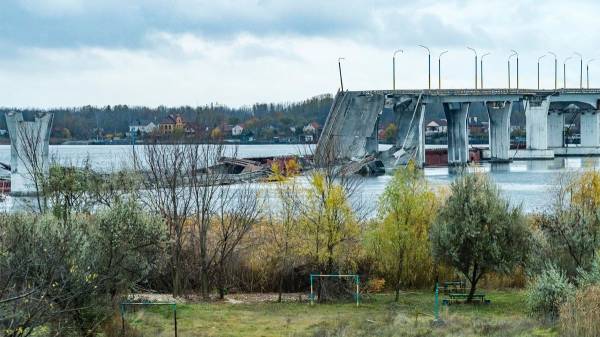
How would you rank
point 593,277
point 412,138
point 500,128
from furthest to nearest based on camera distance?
1. point 500,128
2. point 412,138
3. point 593,277

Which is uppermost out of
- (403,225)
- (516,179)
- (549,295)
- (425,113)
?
(425,113)

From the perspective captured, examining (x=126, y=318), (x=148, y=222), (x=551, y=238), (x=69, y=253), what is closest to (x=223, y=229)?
(x=148, y=222)

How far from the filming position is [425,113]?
103188 mm

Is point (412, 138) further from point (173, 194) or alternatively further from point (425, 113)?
point (173, 194)

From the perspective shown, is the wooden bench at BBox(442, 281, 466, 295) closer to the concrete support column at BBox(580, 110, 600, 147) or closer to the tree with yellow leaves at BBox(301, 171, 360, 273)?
the tree with yellow leaves at BBox(301, 171, 360, 273)

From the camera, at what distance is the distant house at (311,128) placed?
178 meters

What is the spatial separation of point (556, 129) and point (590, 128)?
25.2 feet

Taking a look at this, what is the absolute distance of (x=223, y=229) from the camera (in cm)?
3275

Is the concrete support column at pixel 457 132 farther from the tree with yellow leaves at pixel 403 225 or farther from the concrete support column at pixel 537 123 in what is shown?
the tree with yellow leaves at pixel 403 225

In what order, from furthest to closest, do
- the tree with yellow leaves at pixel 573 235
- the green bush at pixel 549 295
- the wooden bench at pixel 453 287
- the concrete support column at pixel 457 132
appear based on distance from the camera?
1. the concrete support column at pixel 457 132
2. the wooden bench at pixel 453 287
3. the tree with yellow leaves at pixel 573 235
4. the green bush at pixel 549 295

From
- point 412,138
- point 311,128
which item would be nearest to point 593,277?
point 412,138

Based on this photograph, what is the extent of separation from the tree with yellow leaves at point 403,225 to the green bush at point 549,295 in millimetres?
7796

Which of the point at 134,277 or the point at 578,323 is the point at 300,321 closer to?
the point at 134,277

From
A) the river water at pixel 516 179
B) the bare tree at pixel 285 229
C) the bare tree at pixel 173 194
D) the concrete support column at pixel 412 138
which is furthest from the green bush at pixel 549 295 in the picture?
the concrete support column at pixel 412 138
